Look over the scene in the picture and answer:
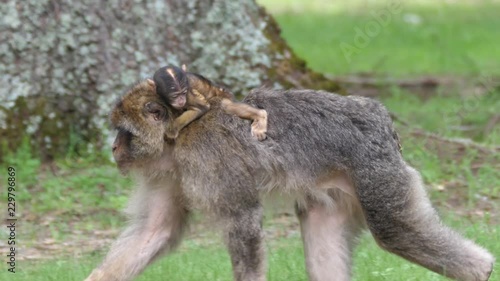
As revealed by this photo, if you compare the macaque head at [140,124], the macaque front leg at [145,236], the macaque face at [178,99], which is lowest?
the macaque front leg at [145,236]

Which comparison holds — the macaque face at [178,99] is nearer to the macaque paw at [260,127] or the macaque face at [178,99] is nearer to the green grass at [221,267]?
the macaque paw at [260,127]

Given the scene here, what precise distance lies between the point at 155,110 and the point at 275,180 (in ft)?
2.61

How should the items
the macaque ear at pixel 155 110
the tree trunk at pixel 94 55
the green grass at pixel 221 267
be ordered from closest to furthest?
the macaque ear at pixel 155 110
the green grass at pixel 221 267
the tree trunk at pixel 94 55

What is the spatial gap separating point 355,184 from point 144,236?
1.24 meters

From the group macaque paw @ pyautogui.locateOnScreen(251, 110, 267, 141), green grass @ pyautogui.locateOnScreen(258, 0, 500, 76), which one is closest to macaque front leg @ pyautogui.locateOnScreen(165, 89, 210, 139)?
macaque paw @ pyautogui.locateOnScreen(251, 110, 267, 141)

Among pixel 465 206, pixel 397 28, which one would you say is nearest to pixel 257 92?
pixel 465 206

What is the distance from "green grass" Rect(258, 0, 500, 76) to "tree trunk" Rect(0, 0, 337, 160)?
544cm

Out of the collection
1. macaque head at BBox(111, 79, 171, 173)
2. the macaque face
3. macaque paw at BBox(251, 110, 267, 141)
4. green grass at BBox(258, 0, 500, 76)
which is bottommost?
macaque head at BBox(111, 79, 171, 173)

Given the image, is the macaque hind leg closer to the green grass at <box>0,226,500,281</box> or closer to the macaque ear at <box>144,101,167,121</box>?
the macaque ear at <box>144,101,167,121</box>

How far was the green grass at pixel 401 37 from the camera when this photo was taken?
53.3ft

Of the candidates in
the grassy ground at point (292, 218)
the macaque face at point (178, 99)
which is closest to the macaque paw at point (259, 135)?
the macaque face at point (178, 99)

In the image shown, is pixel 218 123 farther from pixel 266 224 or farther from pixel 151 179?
pixel 266 224

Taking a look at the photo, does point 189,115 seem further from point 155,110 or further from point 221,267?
point 221,267

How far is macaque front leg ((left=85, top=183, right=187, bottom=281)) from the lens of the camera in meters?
6.13
